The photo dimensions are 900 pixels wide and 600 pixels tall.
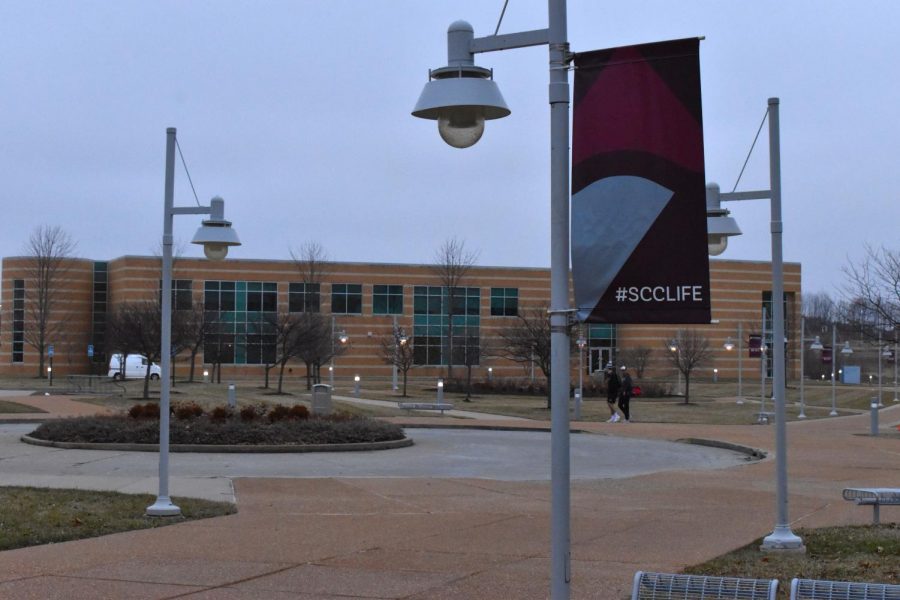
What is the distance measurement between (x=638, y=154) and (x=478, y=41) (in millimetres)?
1193

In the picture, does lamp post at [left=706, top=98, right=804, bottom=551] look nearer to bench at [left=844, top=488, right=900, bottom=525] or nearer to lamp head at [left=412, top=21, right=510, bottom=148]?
bench at [left=844, top=488, right=900, bottom=525]

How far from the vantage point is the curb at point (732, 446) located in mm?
22236

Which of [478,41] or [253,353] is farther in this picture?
[253,353]

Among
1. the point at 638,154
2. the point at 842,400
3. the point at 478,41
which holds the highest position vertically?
the point at 478,41

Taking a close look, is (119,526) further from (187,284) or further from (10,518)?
(187,284)

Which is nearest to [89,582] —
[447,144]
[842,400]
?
[447,144]

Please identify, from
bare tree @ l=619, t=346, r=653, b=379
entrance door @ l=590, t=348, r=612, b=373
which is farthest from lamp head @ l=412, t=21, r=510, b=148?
entrance door @ l=590, t=348, r=612, b=373

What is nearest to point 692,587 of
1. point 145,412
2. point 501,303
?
point 145,412

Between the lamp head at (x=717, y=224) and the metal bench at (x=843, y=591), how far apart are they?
16.6 feet

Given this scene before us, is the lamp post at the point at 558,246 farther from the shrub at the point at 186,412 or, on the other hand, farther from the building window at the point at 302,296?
the building window at the point at 302,296

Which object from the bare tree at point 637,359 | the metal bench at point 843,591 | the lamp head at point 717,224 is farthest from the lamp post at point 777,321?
the bare tree at point 637,359

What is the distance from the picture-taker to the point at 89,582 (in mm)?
8203

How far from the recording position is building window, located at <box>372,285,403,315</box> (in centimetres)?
8212

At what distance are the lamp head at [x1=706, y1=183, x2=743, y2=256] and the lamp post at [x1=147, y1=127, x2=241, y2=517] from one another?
546cm
